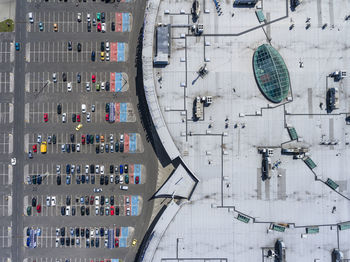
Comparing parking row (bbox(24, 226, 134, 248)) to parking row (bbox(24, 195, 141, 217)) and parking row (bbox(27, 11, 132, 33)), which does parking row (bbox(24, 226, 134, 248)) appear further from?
parking row (bbox(27, 11, 132, 33))

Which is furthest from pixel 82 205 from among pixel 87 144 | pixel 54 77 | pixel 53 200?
pixel 54 77

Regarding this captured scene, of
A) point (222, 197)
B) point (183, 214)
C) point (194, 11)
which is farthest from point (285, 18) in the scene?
point (183, 214)

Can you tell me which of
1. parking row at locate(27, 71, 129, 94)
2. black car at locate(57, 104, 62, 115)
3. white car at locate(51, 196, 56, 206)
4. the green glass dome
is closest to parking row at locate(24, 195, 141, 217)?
white car at locate(51, 196, 56, 206)

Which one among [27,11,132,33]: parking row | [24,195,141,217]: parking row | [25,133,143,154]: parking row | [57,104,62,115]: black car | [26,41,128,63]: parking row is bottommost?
[24,195,141,217]: parking row

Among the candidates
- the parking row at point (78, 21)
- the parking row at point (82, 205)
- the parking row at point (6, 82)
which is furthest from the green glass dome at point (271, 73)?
the parking row at point (6, 82)

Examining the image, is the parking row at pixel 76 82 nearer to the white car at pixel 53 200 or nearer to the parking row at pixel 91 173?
the parking row at pixel 91 173

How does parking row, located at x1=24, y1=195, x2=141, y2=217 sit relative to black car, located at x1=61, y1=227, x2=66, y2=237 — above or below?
above
